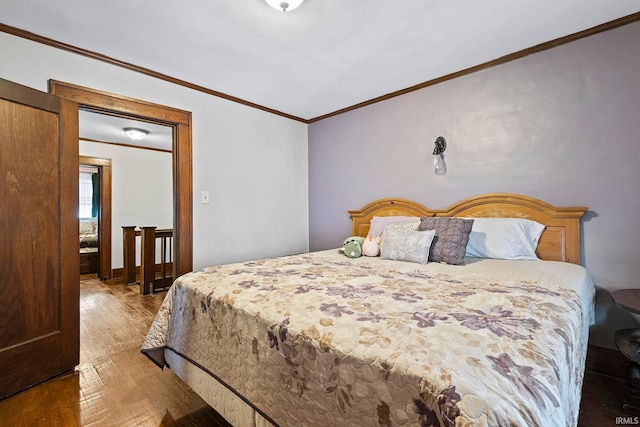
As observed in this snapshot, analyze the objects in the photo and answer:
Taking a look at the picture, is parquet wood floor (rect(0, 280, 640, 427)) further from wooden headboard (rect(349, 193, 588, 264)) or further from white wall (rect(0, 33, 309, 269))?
white wall (rect(0, 33, 309, 269))

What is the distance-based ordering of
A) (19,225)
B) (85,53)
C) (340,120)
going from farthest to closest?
(340,120)
(85,53)
(19,225)

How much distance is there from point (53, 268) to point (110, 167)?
3.74m

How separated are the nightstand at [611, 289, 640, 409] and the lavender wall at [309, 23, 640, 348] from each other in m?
0.33

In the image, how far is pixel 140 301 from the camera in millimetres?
3787

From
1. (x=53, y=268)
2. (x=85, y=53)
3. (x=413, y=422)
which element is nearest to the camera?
(x=413, y=422)

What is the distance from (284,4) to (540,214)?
2288 millimetres

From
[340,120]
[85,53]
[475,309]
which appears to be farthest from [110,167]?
[475,309]

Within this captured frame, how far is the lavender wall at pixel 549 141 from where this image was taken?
200 centimetres

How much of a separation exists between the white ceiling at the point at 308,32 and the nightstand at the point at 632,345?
1.74m

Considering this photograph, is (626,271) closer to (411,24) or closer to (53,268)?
(411,24)

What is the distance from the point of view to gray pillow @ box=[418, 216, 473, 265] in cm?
210

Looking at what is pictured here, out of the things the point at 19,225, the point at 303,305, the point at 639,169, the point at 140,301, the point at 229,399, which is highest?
the point at 639,169

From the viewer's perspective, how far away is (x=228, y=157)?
3174 millimetres

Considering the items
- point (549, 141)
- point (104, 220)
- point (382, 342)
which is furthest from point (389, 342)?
point (104, 220)
